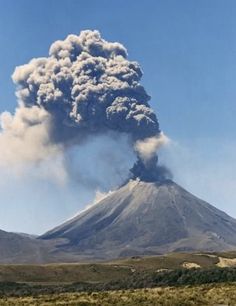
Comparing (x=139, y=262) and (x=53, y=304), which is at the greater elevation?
(x=139, y=262)

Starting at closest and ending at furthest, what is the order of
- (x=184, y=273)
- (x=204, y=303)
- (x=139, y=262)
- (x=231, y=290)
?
(x=204, y=303) < (x=231, y=290) < (x=184, y=273) < (x=139, y=262)

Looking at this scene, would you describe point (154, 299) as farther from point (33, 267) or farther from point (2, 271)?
point (33, 267)

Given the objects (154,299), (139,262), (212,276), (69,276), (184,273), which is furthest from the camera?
(139,262)

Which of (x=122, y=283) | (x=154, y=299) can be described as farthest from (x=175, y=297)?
(x=122, y=283)

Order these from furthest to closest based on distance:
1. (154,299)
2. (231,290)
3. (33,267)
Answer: (33,267) → (231,290) → (154,299)

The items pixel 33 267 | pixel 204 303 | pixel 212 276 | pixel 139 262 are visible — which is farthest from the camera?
pixel 139 262

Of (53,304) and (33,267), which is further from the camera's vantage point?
(33,267)

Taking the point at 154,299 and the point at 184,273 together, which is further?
the point at 184,273

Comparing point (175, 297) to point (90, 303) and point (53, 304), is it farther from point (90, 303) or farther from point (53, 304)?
point (53, 304)

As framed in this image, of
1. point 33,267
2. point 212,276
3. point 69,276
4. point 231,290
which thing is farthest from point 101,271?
point 231,290
